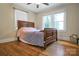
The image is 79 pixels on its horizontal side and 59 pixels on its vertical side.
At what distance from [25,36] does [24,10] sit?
450 millimetres

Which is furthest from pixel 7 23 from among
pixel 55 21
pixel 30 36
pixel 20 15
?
pixel 55 21

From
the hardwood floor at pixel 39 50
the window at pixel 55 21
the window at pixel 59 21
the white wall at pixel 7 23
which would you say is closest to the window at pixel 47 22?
the window at pixel 55 21

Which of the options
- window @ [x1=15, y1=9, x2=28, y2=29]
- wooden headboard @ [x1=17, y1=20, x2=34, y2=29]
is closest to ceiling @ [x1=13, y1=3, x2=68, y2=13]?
window @ [x1=15, y1=9, x2=28, y2=29]

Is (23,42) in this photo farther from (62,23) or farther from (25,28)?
(62,23)

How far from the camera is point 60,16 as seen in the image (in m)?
1.42

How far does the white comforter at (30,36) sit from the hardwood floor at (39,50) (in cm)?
14

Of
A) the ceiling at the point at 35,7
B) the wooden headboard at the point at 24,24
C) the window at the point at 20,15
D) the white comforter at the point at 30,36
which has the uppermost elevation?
the ceiling at the point at 35,7

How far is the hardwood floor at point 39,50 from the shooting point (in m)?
1.38

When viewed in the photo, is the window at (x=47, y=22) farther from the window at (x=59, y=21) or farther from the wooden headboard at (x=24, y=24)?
the wooden headboard at (x=24, y=24)

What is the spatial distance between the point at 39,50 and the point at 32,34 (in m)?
0.31

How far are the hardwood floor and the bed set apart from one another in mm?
126

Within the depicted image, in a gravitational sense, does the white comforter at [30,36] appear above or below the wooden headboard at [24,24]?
below

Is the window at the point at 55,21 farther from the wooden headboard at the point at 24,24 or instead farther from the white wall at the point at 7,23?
the white wall at the point at 7,23

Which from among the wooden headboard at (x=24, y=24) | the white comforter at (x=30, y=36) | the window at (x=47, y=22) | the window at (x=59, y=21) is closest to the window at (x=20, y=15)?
the wooden headboard at (x=24, y=24)
